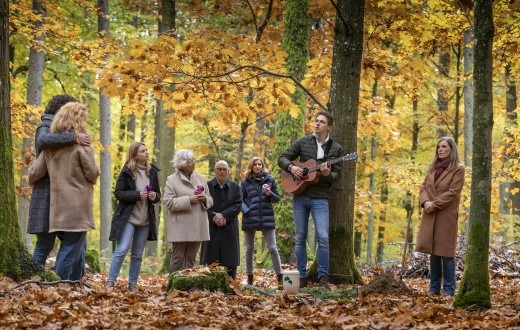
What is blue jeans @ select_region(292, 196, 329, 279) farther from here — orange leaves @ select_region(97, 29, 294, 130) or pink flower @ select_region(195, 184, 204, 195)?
orange leaves @ select_region(97, 29, 294, 130)

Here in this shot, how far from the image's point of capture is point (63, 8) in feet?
→ 55.9

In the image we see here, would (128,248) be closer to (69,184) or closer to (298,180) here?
(69,184)

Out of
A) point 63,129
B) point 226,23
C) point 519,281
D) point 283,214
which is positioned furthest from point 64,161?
point 226,23

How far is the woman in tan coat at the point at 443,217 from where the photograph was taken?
8.00 meters

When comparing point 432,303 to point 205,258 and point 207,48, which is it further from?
point 207,48

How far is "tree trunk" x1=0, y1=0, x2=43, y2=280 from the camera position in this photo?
21.1ft

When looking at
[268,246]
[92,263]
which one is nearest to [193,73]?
[268,246]

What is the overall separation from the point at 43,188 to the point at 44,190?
0.08 feet

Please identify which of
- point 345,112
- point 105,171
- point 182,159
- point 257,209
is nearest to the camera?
point 345,112

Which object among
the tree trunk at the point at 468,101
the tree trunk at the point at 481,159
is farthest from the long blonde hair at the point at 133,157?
the tree trunk at the point at 468,101

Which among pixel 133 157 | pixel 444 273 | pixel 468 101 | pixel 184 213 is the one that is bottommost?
pixel 444 273

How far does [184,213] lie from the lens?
8.69 metres

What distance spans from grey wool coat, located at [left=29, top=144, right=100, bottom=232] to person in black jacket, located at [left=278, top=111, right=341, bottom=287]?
2652 millimetres

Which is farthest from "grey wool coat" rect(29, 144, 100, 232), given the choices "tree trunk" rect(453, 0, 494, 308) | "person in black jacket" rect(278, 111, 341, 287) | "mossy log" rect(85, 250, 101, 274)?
"mossy log" rect(85, 250, 101, 274)
